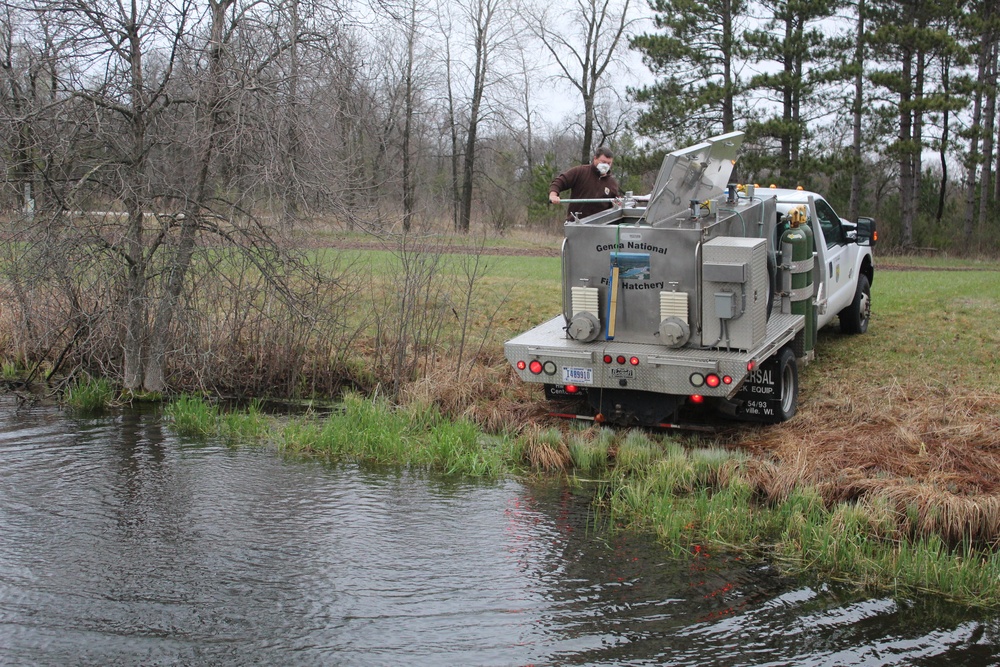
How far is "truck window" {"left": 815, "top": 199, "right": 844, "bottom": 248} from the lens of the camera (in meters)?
11.8

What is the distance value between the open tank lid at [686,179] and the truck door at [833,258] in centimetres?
201

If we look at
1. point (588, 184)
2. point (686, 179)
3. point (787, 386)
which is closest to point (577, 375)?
point (686, 179)

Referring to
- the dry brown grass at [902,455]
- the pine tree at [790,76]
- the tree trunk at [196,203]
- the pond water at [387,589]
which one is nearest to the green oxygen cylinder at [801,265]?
the dry brown grass at [902,455]

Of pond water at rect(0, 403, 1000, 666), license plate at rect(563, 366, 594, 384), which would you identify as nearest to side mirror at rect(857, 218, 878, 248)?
license plate at rect(563, 366, 594, 384)

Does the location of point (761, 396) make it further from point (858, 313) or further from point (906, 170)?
point (906, 170)

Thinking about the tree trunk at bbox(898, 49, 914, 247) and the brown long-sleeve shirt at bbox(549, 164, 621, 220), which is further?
the tree trunk at bbox(898, 49, 914, 247)

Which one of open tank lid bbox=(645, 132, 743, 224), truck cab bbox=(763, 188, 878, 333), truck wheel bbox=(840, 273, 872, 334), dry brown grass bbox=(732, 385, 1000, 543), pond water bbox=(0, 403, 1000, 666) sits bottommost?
pond water bbox=(0, 403, 1000, 666)

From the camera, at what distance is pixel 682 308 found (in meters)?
8.89

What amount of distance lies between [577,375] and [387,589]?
129 inches

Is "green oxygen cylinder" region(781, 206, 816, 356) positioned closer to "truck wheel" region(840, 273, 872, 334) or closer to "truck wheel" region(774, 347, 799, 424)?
"truck wheel" region(774, 347, 799, 424)

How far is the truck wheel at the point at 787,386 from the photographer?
31.8 ft

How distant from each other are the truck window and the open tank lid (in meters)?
2.25

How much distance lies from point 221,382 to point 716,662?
8.27 metres

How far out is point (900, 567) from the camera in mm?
6734
